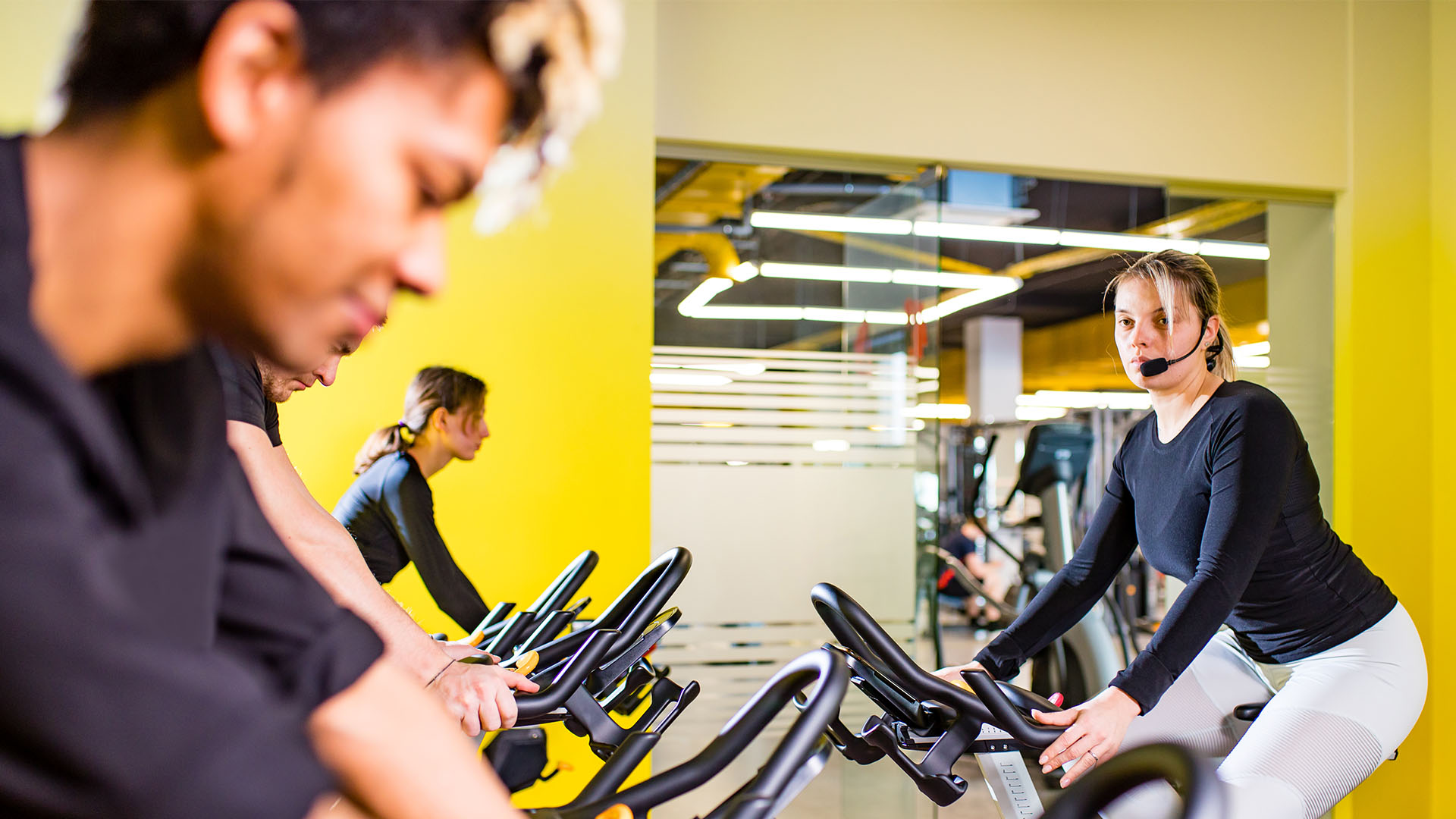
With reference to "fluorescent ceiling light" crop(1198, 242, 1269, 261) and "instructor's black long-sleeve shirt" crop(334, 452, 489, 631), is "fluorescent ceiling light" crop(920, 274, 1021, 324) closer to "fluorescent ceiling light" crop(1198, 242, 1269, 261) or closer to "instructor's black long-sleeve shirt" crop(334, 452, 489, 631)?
"fluorescent ceiling light" crop(1198, 242, 1269, 261)

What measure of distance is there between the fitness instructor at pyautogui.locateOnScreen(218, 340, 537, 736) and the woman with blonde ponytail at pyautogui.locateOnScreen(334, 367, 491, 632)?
0.92m

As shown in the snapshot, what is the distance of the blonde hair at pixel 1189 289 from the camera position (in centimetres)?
222

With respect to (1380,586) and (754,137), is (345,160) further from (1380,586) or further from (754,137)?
(754,137)

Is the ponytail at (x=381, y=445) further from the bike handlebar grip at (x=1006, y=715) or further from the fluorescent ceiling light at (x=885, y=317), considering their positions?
the fluorescent ceiling light at (x=885, y=317)

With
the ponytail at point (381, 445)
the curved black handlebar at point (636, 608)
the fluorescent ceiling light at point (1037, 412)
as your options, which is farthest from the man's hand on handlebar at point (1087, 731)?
the fluorescent ceiling light at point (1037, 412)

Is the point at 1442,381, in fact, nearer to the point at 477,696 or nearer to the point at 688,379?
the point at 688,379

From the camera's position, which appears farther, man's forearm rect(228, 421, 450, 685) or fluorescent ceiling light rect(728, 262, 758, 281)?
fluorescent ceiling light rect(728, 262, 758, 281)

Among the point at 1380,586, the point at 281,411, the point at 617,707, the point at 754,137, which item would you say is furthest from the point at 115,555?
the point at 754,137

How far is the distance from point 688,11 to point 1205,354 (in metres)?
2.06

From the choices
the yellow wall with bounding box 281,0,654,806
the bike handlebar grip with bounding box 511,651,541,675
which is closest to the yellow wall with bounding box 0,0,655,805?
the yellow wall with bounding box 281,0,654,806

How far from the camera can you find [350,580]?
1.63m

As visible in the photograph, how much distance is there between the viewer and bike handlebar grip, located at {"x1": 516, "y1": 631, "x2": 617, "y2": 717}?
171cm

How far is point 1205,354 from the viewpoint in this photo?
227 cm

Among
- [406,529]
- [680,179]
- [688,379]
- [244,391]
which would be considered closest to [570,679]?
[244,391]
